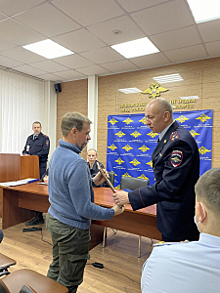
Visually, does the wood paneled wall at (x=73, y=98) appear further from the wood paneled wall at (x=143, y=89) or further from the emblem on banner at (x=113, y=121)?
the emblem on banner at (x=113, y=121)

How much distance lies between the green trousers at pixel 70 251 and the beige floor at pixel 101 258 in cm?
87

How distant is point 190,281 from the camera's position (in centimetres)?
57

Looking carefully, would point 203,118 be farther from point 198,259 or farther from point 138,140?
point 198,259

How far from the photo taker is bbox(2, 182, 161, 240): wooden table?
2316 millimetres

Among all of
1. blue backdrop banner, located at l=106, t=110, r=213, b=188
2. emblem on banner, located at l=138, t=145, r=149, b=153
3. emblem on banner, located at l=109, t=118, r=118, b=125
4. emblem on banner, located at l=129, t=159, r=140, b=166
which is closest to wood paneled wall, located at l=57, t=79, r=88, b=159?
emblem on banner, located at l=109, t=118, r=118, b=125

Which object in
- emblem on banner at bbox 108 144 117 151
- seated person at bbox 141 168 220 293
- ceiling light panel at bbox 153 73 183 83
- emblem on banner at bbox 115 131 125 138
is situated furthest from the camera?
emblem on banner at bbox 108 144 117 151

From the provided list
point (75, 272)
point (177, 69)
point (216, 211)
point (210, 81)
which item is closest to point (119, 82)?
point (177, 69)

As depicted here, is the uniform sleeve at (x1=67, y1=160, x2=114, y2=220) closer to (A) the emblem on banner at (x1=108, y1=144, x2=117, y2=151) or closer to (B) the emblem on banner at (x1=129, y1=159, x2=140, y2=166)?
(B) the emblem on banner at (x1=129, y1=159, x2=140, y2=166)

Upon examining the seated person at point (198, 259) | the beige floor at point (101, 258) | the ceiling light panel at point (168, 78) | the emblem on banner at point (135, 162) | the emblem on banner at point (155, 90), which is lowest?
the beige floor at point (101, 258)

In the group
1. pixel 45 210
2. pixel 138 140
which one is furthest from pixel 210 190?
pixel 138 140

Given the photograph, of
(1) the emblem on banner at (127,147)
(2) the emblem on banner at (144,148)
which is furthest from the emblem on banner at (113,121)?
(2) the emblem on banner at (144,148)

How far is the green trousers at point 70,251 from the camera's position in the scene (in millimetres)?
1345

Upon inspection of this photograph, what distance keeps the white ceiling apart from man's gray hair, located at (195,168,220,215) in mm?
2574

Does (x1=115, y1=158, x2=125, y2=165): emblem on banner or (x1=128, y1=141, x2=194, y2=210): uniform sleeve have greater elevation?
(x1=128, y1=141, x2=194, y2=210): uniform sleeve
